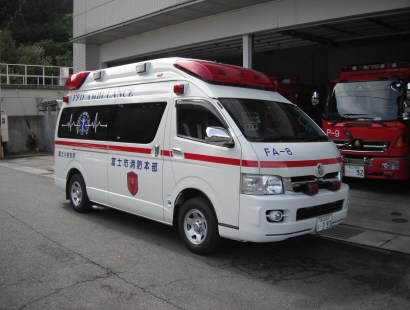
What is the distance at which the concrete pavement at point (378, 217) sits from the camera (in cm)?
654

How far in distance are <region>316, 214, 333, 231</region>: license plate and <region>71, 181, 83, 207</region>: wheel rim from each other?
4.65 m

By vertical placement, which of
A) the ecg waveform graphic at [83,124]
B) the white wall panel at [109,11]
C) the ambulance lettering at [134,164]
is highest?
the white wall panel at [109,11]

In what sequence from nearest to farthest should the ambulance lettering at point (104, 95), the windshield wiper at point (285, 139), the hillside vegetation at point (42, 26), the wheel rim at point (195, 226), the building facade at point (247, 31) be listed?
the windshield wiper at point (285, 139) → the wheel rim at point (195, 226) → the ambulance lettering at point (104, 95) → the building facade at point (247, 31) → the hillside vegetation at point (42, 26)

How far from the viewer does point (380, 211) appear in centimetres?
834

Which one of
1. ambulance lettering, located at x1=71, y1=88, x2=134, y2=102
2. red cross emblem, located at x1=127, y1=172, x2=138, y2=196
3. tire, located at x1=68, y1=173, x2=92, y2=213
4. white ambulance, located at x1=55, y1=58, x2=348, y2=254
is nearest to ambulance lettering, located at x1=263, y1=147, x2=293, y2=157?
white ambulance, located at x1=55, y1=58, x2=348, y2=254

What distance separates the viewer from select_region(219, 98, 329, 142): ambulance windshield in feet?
18.0

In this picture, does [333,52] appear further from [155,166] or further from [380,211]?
[155,166]

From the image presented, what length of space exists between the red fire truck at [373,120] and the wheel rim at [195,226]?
17.5 feet

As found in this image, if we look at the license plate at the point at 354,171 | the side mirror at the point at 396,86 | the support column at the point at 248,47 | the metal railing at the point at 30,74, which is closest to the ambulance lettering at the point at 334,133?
the license plate at the point at 354,171

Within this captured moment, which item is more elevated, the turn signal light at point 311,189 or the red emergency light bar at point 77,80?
the red emergency light bar at point 77,80

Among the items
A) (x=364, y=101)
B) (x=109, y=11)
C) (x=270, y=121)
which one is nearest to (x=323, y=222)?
(x=270, y=121)

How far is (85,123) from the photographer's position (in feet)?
26.5

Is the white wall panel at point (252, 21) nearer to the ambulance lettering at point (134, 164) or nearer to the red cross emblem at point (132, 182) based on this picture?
the ambulance lettering at point (134, 164)

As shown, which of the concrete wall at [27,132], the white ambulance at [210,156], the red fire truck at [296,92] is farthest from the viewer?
the concrete wall at [27,132]
